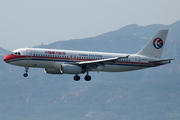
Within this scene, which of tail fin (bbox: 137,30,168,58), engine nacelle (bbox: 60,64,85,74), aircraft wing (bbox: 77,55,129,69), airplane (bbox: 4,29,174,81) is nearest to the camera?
engine nacelle (bbox: 60,64,85,74)

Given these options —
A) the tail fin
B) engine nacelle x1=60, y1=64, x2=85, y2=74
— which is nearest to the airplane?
engine nacelle x1=60, y1=64, x2=85, y2=74

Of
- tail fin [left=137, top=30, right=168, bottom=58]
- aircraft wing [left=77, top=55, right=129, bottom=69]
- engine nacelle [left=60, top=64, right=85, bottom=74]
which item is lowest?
engine nacelle [left=60, top=64, right=85, bottom=74]

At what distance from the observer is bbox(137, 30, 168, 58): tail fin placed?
2982 inches

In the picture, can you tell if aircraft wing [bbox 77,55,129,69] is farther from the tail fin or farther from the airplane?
the tail fin

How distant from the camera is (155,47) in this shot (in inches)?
3014

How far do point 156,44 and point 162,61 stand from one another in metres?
6.16

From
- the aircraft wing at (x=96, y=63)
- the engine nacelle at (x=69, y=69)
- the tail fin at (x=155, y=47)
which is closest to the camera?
the engine nacelle at (x=69, y=69)

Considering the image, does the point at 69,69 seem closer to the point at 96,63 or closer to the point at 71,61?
the point at 71,61

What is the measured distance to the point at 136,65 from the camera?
7262cm

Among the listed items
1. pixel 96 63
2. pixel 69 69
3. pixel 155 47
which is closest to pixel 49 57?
pixel 69 69

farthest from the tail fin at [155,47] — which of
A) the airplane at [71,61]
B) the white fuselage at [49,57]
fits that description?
the white fuselage at [49,57]

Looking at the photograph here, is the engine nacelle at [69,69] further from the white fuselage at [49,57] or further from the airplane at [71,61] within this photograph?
the white fuselage at [49,57]

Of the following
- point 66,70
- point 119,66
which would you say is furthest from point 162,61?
point 66,70

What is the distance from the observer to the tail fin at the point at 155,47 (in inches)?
2982
